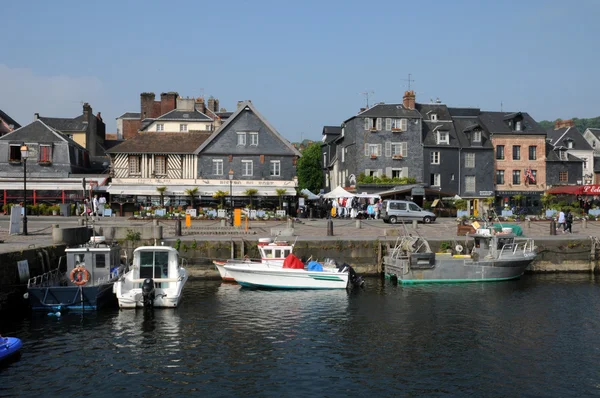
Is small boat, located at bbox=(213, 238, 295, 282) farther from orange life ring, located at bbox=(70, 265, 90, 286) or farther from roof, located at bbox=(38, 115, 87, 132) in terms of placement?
roof, located at bbox=(38, 115, 87, 132)

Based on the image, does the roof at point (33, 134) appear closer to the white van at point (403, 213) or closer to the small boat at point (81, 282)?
the white van at point (403, 213)

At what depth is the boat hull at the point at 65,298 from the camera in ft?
72.7

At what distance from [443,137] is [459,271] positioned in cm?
3238

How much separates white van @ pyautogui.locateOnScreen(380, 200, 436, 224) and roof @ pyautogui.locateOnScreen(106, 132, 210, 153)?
18.0 m

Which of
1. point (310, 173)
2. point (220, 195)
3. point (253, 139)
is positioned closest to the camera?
point (220, 195)

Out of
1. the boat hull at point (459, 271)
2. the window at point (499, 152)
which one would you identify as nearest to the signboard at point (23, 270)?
the boat hull at point (459, 271)

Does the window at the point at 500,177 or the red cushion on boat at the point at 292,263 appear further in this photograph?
the window at the point at 500,177

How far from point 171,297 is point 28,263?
6.24 metres

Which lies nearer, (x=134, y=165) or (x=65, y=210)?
(x=65, y=210)

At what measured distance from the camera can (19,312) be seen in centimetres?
2255

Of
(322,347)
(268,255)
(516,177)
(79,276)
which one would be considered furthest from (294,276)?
(516,177)

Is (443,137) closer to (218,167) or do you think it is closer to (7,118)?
(218,167)

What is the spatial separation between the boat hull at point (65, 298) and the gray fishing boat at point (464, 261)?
46.6 feet

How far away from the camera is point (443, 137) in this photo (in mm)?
59719
